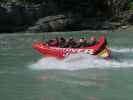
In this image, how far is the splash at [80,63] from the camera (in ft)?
67.5

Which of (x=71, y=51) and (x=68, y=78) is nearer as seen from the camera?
(x=68, y=78)

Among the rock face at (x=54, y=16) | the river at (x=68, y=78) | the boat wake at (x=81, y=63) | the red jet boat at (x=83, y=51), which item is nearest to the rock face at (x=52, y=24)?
the rock face at (x=54, y=16)

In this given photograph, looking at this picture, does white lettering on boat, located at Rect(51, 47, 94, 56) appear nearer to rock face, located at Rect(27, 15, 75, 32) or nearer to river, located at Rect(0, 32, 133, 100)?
river, located at Rect(0, 32, 133, 100)

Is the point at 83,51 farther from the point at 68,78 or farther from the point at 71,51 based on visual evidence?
the point at 68,78

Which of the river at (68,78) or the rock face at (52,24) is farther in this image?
the rock face at (52,24)

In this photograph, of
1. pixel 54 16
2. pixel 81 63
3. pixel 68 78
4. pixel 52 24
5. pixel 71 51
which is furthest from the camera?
pixel 54 16

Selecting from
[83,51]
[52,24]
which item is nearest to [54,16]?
[52,24]

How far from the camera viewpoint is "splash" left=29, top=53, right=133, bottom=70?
2056cm

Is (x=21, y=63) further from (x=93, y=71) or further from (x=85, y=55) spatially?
(x=93, y=71)

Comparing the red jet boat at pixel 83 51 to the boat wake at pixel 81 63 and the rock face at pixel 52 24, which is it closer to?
the boat wake at pixel 81 63

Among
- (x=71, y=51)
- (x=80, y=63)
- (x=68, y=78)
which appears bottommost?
(x=80, y=63)

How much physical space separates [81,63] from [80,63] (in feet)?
0.17

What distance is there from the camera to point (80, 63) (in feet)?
69.1

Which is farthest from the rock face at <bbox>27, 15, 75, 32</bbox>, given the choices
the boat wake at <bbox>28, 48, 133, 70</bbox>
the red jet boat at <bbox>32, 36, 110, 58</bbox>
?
the boat wake at <bbox>28, 48, 133, 70</bbox>
